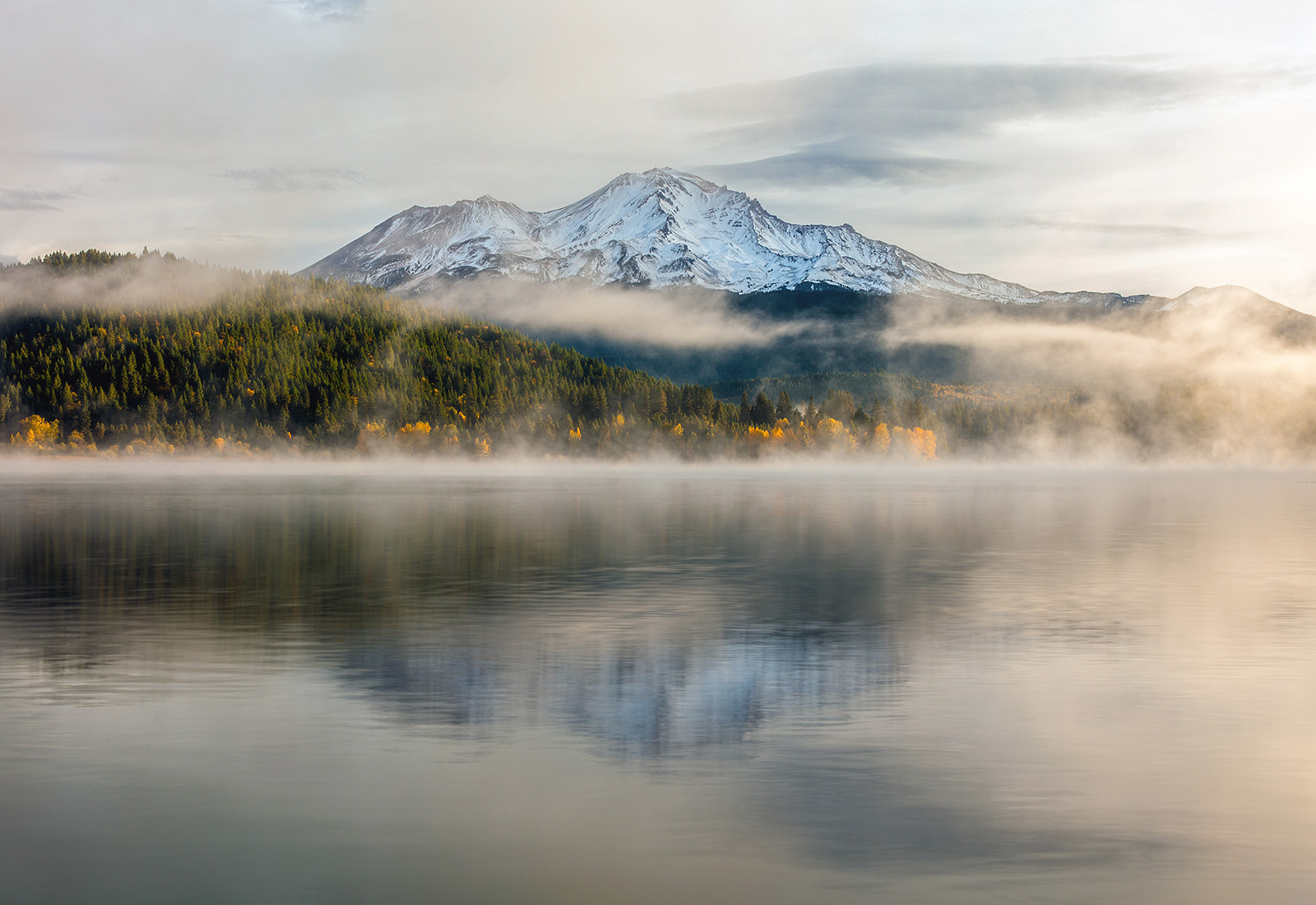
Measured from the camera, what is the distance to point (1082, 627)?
113 feet

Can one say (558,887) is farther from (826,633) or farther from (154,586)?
(154,586)

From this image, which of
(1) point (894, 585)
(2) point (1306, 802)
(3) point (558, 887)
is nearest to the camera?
(3) point (558, 887)

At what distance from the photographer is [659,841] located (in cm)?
1514

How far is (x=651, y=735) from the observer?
2066 cm

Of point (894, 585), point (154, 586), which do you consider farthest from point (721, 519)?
point (154, 586)

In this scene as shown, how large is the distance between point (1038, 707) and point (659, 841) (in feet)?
35.4

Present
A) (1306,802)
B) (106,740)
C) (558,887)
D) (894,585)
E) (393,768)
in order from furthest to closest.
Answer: (894,585), (106,740), (393,768), (1306,802), (558,887)

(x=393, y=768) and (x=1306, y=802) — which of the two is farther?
(x=393, y=768)

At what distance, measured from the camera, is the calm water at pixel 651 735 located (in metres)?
14.3

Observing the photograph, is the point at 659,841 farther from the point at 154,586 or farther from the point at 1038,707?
the point at 154,586

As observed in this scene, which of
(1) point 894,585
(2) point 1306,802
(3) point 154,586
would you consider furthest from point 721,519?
(2) point 1306,802

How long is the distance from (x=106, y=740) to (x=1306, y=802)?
18.9 meters

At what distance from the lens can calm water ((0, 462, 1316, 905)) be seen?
14328 mm

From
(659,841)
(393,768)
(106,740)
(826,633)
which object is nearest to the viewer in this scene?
(659,841)
